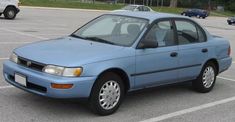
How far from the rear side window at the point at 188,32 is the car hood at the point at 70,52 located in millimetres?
1473

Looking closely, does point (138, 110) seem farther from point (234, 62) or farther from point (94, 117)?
point (234, 62)

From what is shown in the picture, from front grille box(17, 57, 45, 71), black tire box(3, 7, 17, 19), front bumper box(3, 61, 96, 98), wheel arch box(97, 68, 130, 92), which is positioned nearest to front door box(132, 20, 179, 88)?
wheel arch box(97, 68, 130, 92)

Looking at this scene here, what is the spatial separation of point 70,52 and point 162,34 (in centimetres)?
171

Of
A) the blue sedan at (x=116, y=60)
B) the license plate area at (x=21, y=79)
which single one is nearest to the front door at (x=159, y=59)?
the blue sedan at (x=116, y=60)

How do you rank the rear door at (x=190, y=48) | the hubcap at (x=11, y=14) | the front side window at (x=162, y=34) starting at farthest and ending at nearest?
the hubcap at (x=11, y=14)
the rear door at (x=190, y=48)
the front side window at (x=162, y=34)

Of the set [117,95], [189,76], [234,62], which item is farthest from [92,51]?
[234,62]

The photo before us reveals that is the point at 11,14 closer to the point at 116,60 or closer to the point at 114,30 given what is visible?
the point at 114,30

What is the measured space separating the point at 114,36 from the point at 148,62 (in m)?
0.70

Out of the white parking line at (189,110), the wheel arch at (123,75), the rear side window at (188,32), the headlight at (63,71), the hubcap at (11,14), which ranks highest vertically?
the rear side window at (188,32)

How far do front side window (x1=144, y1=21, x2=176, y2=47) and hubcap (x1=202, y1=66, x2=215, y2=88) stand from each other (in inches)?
42.6

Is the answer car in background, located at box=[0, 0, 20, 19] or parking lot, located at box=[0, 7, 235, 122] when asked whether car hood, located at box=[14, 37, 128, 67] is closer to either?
parking lot, located at box=[0, 7, 235, 122]

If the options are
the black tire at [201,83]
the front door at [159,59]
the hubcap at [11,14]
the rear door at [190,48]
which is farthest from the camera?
the hubcap at [11,14]

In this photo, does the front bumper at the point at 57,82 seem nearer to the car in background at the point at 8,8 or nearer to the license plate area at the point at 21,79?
the license plate area at the point at 21,79

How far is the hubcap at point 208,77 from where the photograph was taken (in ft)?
26.5
